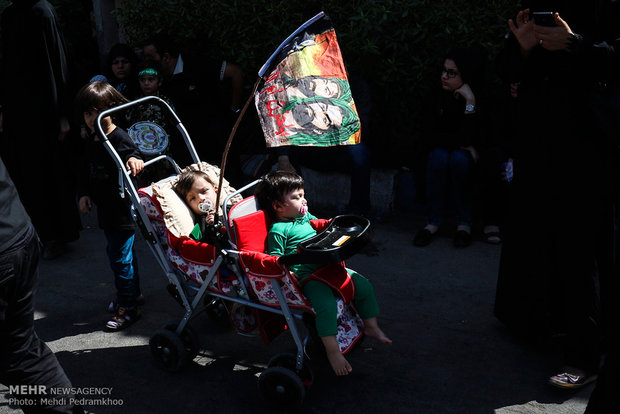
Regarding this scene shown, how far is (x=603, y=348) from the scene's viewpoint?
11.7 feet

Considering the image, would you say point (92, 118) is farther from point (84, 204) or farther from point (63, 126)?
point (63, 126)

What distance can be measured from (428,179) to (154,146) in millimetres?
2354

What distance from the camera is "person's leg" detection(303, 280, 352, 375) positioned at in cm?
315

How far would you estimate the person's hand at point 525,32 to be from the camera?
3.53 meters

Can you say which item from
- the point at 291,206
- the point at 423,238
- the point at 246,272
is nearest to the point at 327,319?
the point at 246,272

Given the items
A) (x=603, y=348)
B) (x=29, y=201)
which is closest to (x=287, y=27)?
(x=29, y=201)

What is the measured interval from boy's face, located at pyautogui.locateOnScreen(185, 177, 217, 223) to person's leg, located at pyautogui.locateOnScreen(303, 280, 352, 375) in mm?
888

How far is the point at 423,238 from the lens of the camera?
560cm

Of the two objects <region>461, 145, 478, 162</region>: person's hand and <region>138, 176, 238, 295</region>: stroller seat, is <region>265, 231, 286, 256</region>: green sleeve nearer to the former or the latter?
<region>138, 176, 238, 295</region>: stroller seat

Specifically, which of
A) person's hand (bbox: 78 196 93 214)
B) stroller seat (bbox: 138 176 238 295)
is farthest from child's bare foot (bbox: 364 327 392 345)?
person's hand (bbox: 78 196 93 214)

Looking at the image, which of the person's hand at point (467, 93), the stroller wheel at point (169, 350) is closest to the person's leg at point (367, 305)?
the stroller wheel at point (169, 350)

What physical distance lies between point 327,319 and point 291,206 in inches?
25.7

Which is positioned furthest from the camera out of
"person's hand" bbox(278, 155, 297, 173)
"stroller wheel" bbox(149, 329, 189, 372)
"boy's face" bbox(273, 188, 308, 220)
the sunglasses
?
"person's hand" bbox(278, 155, 297, 173)

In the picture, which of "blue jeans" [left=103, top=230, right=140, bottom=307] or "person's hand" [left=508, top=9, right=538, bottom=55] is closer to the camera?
"person's hand" [left=508, top=9, right=538, bottom=55]
